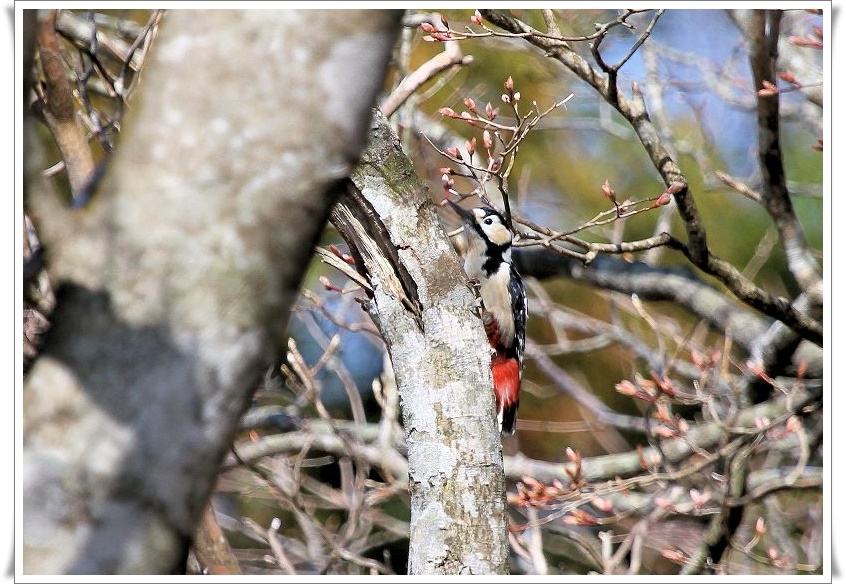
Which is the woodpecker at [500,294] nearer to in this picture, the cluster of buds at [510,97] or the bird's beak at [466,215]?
the bird's beak at [466,215]

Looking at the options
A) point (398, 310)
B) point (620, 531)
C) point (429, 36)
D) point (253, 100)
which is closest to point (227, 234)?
point (253, 100)

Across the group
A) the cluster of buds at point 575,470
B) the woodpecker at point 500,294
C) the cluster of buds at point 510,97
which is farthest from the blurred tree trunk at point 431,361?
the woodpecker at point 500,294

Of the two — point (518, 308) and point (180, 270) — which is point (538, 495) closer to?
point (518, 308)

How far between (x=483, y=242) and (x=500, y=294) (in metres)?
0.27

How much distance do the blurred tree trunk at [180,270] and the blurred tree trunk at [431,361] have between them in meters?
0.90

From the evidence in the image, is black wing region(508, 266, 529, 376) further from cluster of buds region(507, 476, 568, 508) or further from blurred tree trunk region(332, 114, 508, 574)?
blurred tree trunk region(332, 114, 508, 574)

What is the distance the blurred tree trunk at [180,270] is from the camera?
1.01 m

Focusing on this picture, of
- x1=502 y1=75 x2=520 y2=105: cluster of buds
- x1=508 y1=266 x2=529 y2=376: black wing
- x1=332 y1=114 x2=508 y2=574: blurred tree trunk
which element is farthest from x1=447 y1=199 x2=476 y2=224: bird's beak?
x1=332 y1=114 x2=508 y2=574: blurred tree trunk

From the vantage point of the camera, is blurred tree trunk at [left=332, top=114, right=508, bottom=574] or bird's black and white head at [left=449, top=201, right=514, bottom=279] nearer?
blurred tree trunk at [left=332, top=114, right=508, bottom=574]

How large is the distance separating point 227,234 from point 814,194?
419 centimetres

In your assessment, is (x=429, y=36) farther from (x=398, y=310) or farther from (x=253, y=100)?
(x=253, y=100)

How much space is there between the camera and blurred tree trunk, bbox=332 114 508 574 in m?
1.87

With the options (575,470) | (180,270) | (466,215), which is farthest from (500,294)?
(180,270)

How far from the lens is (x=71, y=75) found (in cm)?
341
